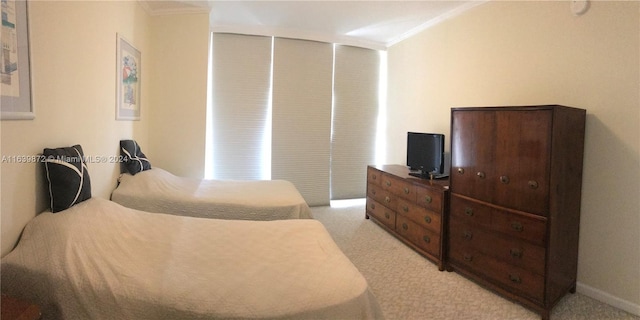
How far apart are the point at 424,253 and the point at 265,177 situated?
246 cm

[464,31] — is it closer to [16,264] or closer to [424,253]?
[424,253]

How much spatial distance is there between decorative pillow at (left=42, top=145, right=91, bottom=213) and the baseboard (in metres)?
3.59

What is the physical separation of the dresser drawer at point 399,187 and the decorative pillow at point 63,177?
8.83 ft

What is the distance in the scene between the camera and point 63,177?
166cm

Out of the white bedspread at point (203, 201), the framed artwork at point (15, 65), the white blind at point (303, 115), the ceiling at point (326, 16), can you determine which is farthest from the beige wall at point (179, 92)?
the framed artwork at point (15, 65)

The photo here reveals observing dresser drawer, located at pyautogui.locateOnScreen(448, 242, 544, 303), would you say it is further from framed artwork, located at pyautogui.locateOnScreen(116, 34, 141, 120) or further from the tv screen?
framed artwork, located at pyautogui.locateOnScreen(116, 34, 141, 120)

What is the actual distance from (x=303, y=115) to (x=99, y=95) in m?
2.59

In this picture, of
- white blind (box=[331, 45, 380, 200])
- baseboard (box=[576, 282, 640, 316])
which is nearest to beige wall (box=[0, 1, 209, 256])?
white blind (box=[331, 45, 380, 200])

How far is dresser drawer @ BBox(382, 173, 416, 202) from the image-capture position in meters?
3.00

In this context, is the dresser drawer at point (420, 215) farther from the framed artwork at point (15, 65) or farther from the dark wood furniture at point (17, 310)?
the framed artwork at point (15, 65)

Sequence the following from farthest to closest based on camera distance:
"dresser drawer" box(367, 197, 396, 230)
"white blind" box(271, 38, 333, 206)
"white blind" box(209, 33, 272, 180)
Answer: "white blind" box(271, 38, 333, 206), "white blind" box(209, 33, 272, 180), "dresser drawer" box(367, 197, 396, 230)

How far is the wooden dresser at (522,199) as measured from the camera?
1943mm

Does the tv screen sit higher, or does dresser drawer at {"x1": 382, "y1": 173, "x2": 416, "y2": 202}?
the tv screen

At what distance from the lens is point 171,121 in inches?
135
